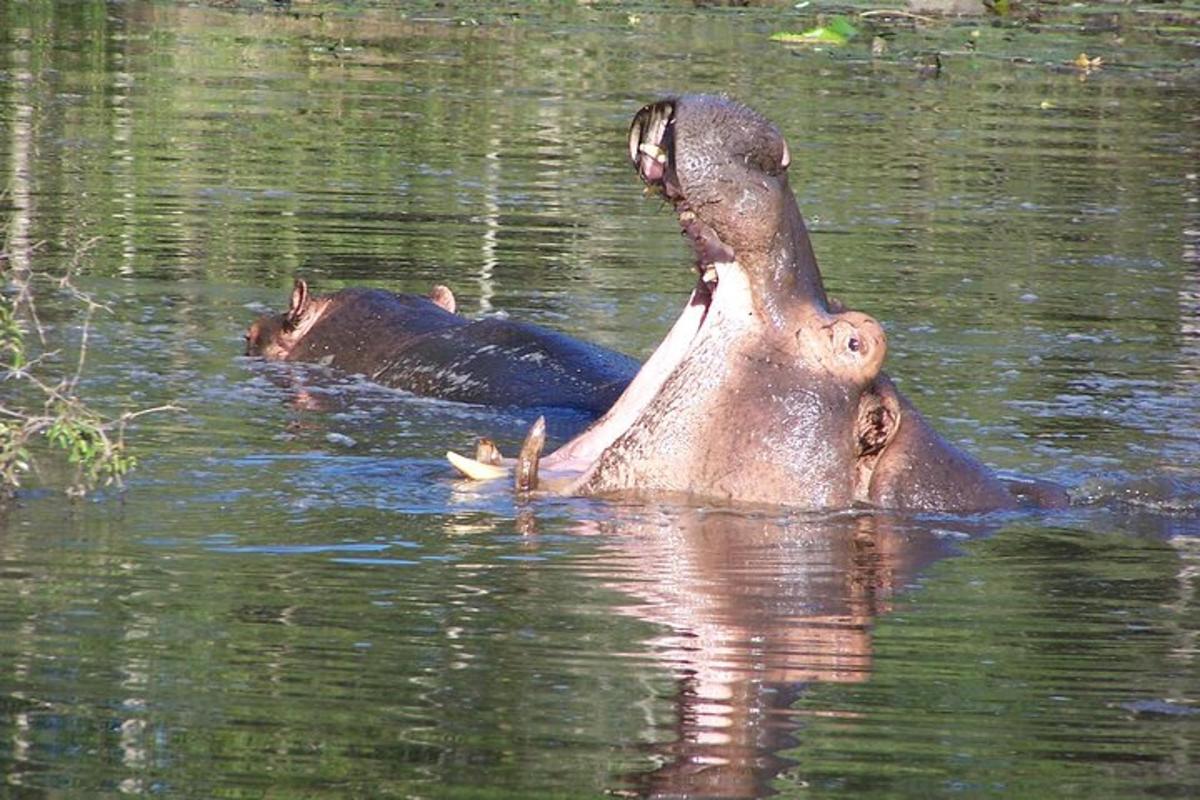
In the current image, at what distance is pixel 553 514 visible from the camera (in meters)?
6.37

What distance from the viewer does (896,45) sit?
23031mm

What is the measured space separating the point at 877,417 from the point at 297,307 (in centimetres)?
353

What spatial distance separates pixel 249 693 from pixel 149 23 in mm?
18091

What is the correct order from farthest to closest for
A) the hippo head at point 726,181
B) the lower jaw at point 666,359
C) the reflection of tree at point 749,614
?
the lower jaw at point 666,359, the hippo head at point 726,181, the reflection of tree at point 749,614

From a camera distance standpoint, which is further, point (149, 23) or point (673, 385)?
point (149, 23)

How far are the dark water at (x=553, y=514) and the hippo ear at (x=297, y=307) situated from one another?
0.26m

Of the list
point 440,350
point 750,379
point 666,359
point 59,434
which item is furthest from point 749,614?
point 440,350

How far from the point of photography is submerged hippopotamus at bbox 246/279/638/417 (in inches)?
334

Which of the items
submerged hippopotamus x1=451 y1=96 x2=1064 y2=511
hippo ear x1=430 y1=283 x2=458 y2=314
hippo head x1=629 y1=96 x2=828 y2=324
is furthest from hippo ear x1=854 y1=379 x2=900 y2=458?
hippo ear x1=430 y1=283 x2=458 y2=314

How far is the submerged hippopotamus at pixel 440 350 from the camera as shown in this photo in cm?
848

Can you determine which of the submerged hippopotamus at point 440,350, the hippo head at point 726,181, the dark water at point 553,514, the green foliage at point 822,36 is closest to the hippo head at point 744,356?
the hippo head at point 726,181

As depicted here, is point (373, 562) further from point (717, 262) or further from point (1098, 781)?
point (1098, 781)

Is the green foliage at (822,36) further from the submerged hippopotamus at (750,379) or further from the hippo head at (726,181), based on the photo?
the hippo head at (726,181)

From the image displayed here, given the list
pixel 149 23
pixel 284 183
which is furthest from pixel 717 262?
pixel 149 23
